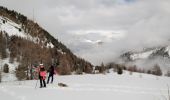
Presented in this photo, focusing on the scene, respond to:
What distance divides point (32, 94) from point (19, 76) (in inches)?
1098

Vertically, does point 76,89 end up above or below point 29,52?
below

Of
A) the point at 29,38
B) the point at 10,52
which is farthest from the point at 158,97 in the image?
the point at 10,52

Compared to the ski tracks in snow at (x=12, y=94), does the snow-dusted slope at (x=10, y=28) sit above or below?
above

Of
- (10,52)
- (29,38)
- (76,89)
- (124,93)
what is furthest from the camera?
(10,52)

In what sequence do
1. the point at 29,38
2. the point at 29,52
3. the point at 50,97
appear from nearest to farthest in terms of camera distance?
the point at 50,97 < the point at 29,52 < the point at 29,38

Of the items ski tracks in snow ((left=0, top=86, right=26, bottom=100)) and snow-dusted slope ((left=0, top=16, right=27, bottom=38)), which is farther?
snow-dusted slope ((left=0, top=16, right=27, bottom=38))

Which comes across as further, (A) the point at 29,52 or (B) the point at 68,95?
(A) the point at 29,52

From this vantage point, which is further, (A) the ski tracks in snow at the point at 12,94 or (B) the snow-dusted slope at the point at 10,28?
(B) the snow-dusted slope at the point at 10,28

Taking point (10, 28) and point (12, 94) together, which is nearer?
point (12, 94)

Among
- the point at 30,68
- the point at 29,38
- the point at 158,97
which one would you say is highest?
the point at 29,38

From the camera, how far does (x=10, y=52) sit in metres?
132

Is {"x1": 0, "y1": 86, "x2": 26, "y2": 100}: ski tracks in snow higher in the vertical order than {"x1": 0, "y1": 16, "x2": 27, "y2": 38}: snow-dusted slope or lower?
lower

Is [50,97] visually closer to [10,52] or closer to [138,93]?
[138,93]

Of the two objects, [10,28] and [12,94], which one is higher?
[10,28]
